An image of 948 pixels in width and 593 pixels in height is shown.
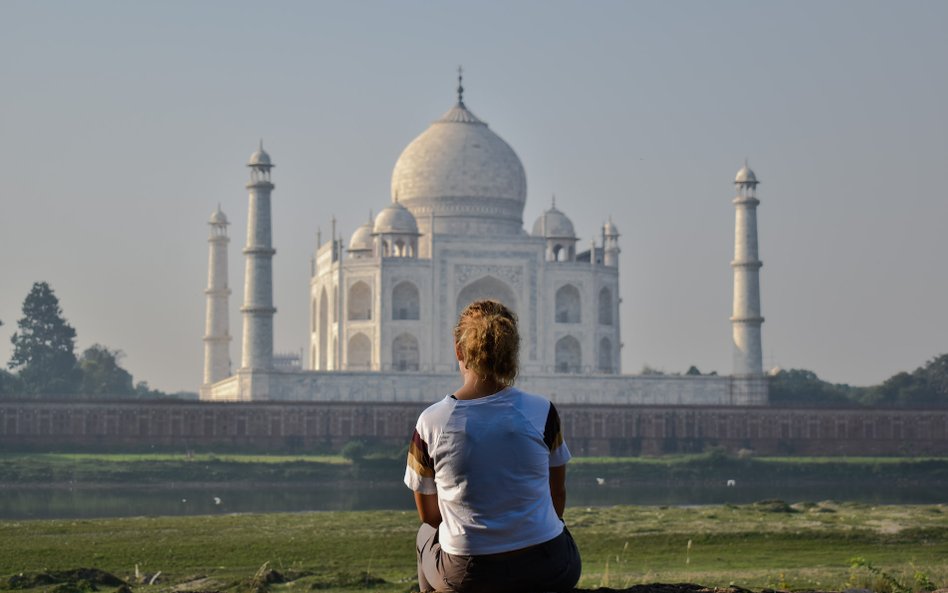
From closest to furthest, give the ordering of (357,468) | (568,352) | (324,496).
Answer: (324,496) → (357,468) → (568,352)

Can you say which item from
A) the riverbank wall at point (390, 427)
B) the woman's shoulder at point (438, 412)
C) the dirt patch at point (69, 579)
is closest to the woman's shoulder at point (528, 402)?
the woman's shoulder at point (438, 412)

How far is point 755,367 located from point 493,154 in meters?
12.2

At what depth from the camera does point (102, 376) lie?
66875 millimetres

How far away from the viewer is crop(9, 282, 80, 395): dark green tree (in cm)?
6088

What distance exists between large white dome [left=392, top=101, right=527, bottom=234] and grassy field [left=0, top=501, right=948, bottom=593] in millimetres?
32320

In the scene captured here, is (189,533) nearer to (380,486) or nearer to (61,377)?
(380,486)

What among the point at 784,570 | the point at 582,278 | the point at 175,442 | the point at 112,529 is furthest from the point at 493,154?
the point at 784,570

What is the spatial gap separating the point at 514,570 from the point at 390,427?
42643 millimetres

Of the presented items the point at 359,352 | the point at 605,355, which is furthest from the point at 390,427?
the point at 605,355

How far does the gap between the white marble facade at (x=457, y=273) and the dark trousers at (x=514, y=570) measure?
47083 millimetres

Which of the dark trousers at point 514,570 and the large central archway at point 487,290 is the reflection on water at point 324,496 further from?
the dark trousers at point 514,570

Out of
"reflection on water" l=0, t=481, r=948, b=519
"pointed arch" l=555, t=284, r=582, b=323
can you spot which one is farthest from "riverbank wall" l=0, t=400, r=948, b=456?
"pointed arch" l=555, t=284, r=582, b=323

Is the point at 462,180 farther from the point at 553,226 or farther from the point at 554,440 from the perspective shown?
the point at 554,440

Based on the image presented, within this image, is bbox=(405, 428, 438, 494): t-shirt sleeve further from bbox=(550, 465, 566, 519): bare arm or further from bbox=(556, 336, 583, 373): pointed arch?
bbox=(556, 336, 583, 373): pointed arch
